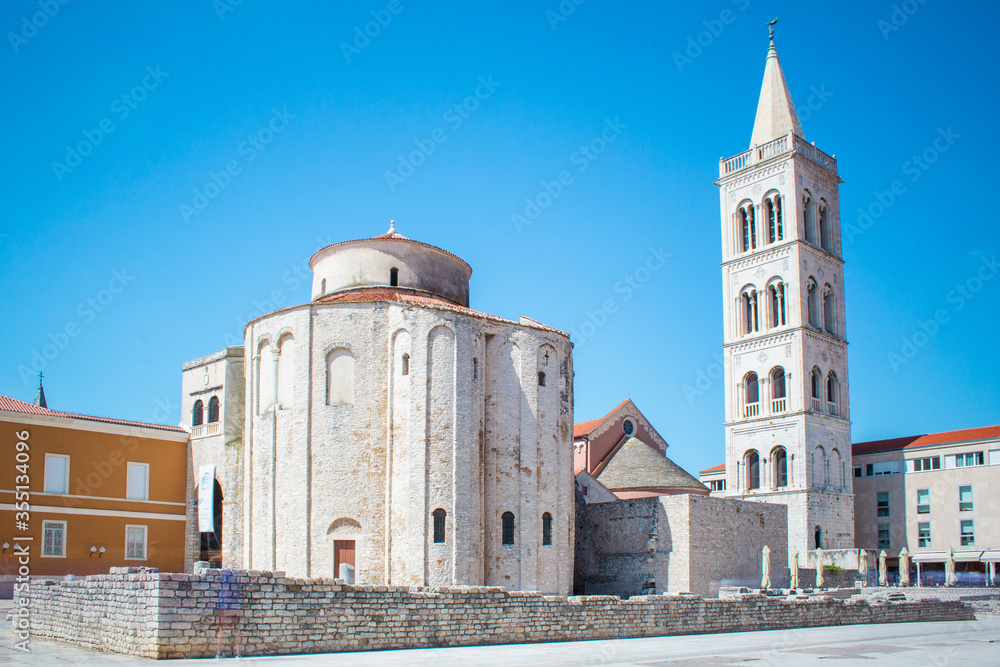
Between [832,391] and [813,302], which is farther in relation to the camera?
[832,391]

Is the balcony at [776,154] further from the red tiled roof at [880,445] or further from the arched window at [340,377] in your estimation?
the arched window at [340,377]

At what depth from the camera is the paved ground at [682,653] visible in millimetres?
12922

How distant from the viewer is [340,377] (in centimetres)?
2852

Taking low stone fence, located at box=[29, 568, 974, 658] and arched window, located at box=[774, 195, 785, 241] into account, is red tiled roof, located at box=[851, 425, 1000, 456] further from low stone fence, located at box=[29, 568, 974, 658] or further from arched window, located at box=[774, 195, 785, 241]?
low stone fence, located at box=[29, 568, 974, 658]

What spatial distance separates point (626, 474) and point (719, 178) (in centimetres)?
2077

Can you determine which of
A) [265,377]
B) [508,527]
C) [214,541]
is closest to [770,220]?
[508,527]

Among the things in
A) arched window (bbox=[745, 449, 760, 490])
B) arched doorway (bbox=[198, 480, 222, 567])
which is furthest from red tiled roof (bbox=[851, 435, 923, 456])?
arched doorway (bbox=[198, 480, 222, 567])

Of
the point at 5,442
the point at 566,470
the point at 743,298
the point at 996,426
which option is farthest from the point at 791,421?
the point at 5,442

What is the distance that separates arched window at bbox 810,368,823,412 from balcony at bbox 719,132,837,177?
41.3ft

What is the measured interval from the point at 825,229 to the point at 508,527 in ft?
105

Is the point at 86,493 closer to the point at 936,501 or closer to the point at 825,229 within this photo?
the point at 825,229

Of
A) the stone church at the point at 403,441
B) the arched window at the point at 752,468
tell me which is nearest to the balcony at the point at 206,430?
the stone church at the point at 403,441

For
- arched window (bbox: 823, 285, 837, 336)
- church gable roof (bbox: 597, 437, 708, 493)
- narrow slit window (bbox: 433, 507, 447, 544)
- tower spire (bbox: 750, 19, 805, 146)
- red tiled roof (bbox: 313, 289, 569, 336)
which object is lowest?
narrow slit window (bbox: 433, 507, 447, 544)

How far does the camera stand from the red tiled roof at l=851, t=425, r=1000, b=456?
48.2m
